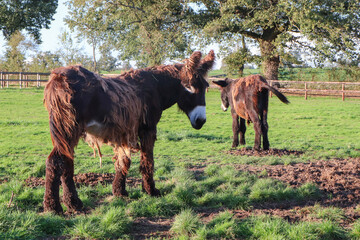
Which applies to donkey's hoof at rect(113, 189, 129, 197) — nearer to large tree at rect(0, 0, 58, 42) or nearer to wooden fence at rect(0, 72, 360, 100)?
wooden fence at rect(0, 72, 360, 100)

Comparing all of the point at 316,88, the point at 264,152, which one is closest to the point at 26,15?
the point at 316,88

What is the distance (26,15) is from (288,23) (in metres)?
26.2

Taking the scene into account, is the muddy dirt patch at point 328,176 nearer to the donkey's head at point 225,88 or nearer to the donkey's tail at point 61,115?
the donkey's tail at point 61,115

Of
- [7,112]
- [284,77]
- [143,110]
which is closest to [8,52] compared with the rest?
[7,112]

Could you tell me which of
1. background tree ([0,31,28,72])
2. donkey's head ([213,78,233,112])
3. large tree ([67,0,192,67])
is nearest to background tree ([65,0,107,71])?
large tree ([67,0,192,67])

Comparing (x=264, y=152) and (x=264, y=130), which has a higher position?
(x=264, y=130)

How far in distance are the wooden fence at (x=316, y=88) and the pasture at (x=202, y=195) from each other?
1866cm

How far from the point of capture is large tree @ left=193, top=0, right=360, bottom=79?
2409 cm

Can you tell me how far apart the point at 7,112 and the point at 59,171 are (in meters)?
14.5

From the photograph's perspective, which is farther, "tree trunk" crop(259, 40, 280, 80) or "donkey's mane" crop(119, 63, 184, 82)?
"tree trunk" crop(259, 40, 280, 80)

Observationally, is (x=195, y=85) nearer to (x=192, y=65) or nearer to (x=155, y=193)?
(x=192, y=65)

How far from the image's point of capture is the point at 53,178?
13.8ft

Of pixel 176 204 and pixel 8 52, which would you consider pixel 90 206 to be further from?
pixel 8 52

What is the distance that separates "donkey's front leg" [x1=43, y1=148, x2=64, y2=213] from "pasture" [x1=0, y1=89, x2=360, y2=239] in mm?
137
